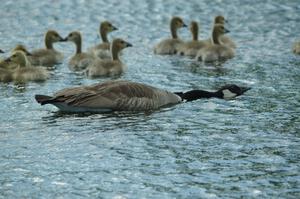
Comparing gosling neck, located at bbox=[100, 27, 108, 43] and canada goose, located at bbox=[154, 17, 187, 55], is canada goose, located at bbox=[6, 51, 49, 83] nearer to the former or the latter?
canada goose, located at bbox=[154, 17, 187, 55]

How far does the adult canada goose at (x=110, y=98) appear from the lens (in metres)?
13.1

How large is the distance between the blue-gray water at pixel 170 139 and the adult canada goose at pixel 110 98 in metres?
Result: 0.22

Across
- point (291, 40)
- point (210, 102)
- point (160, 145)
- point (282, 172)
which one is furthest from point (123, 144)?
point (291, 40)

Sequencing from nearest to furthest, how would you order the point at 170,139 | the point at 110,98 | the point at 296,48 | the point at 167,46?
the point at 170,139 < the point at 110,98 < the point at 296,48 < the point at 167,46

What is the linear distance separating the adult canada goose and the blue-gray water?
216 mm

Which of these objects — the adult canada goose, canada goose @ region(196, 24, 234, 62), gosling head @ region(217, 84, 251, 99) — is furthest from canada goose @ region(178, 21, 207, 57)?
the adult canada goose

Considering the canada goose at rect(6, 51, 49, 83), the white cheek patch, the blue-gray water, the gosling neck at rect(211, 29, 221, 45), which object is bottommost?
the blue-gray water

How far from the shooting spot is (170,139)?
11.5m

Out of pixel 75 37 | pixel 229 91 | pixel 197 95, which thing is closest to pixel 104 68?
pixel 75 37

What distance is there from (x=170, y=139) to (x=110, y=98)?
6.95ft

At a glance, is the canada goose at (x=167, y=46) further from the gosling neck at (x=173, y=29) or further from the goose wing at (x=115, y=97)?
the goose wing at (x=115, y=97)

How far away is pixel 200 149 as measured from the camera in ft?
35.8

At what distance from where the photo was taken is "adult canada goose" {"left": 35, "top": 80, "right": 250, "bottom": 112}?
1314 cm

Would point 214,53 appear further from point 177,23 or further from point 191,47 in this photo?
point 177,23
